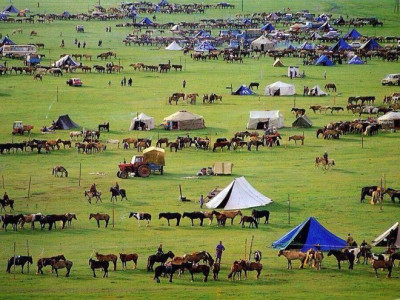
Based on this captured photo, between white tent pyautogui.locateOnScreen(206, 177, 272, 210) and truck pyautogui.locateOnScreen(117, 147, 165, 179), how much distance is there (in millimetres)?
7496

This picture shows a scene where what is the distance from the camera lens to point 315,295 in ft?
104

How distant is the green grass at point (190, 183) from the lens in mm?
33062

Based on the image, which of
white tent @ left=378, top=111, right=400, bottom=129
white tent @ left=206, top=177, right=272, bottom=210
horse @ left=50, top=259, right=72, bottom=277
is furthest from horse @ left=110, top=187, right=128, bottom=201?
white tent @ left=378, top=111, right=400, bottom=129

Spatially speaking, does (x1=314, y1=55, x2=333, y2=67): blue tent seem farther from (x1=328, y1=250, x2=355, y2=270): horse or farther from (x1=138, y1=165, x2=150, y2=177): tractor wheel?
(x1=328, y1=250, x2=355, y2=270): horse

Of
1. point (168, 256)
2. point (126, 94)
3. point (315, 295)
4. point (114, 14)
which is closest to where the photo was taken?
point (315, 295)

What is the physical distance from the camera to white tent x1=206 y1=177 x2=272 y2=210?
43.8 m

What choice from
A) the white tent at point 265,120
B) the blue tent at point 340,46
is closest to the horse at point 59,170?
the white tent at point 265,120

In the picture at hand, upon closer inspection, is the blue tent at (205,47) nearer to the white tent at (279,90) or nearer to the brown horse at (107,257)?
the white tent at (279,90)

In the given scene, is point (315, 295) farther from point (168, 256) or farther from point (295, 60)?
point (295, 60)

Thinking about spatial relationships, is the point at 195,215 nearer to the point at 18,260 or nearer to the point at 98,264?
the point at 98,264

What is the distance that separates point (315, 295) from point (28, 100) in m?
49.6

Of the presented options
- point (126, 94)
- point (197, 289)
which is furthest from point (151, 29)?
point (197, 289)

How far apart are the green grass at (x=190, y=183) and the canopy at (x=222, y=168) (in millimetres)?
515

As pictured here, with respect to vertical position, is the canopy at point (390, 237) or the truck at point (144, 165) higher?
the truck at point (144, 165)
